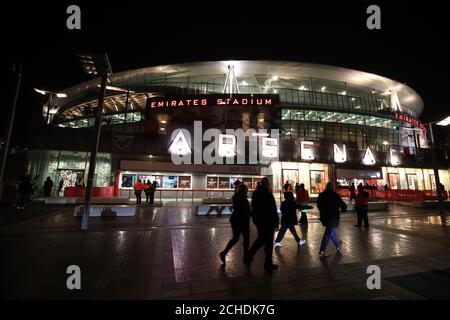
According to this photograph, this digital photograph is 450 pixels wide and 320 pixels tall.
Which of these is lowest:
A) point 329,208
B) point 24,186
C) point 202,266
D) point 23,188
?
point 202,266

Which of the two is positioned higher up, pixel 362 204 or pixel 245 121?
pixel 245 121


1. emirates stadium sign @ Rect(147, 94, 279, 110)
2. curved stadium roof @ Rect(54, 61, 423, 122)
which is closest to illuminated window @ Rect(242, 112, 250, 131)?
emirates stadium sign @ Rect(147, 94, 279, 110)

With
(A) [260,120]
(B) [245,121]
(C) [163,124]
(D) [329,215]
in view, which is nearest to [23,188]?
(C) [163,124]

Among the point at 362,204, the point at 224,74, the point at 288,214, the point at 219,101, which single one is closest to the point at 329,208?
the point at 288,214

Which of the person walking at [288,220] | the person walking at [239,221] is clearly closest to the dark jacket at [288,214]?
the person walking at [288,220]

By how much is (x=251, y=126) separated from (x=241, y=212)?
21602mm

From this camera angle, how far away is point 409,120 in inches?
1320

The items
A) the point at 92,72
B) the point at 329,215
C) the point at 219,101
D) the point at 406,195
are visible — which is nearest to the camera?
the point at 329,215

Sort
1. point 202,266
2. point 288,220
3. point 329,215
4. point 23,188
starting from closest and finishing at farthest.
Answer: point 202,266 → point 329,215 → point 288,220 → point 23,188

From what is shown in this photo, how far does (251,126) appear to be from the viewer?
2566cm

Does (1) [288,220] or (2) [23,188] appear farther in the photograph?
(2) [23,188]

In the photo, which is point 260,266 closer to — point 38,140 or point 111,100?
point 38,140

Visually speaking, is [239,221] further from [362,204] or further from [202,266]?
[362,204]

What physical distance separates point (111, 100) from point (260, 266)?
38.2 metres
